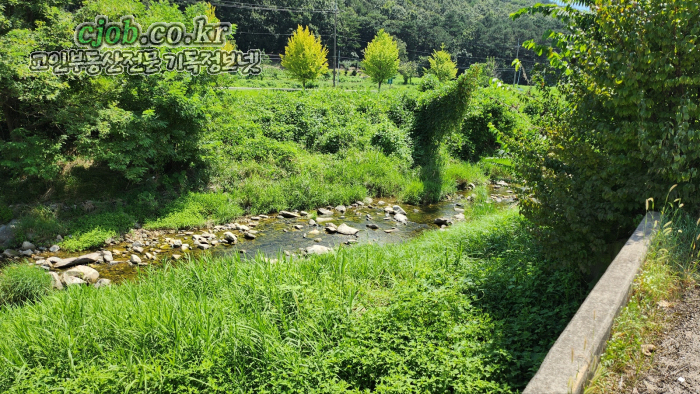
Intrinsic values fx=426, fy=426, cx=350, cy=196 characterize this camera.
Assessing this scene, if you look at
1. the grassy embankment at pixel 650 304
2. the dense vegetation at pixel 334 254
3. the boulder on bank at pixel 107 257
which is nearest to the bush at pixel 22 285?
the dense vegetation at pixel 334 254

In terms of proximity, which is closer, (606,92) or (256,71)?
(606,92)

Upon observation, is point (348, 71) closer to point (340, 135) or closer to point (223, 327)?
point (340, 135)

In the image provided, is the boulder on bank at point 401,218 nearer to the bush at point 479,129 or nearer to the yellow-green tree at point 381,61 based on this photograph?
the bush at point 479,129

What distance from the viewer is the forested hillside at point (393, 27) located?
199 ft

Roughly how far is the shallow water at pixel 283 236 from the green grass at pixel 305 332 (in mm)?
2848

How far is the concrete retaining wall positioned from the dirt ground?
0.37 metres

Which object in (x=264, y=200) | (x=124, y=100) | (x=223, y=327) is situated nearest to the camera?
(x=223, y=327)

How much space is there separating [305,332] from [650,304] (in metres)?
2.86

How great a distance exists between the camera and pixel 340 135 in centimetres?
1487

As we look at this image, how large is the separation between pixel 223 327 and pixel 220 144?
28.9ft

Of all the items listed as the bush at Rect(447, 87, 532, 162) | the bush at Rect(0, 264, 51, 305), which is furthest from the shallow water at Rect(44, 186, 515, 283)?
the bush at Rect(447, 87, 532, 162)

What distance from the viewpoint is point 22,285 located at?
253 inches

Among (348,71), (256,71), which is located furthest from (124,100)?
(348,71)

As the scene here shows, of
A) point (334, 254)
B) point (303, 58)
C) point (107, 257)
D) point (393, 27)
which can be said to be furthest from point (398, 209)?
point (393, 27)
